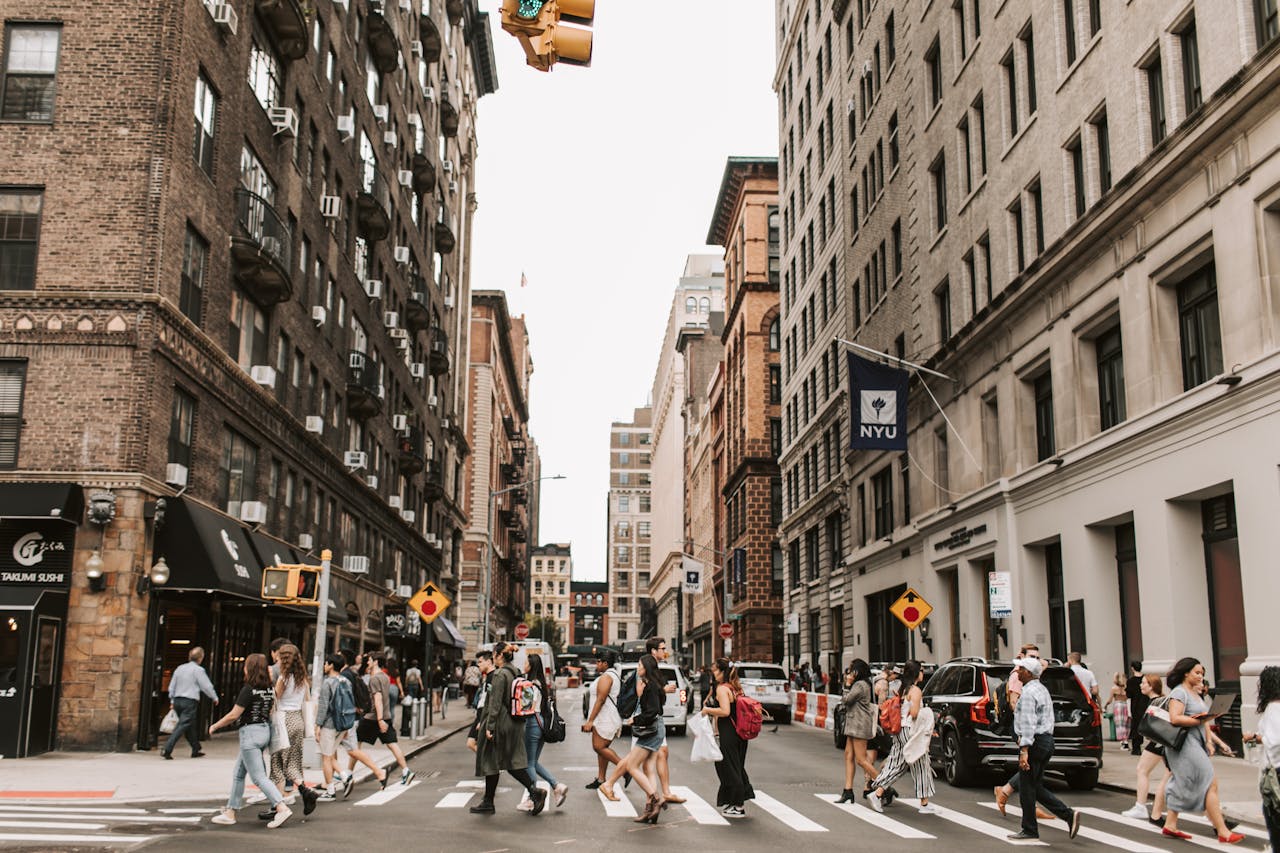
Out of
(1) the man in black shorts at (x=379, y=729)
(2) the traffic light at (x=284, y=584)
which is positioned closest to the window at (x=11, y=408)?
(2) the traffic light at (x=284, y=584)

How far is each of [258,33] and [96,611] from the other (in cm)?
1490

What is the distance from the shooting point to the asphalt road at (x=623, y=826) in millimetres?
11812

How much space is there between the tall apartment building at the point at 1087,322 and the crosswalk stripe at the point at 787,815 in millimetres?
8412

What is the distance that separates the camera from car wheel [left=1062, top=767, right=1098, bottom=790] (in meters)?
17.7

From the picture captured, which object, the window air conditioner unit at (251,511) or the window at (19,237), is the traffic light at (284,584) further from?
the window air conditioner unit at (251,511)

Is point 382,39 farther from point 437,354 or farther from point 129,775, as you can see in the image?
point 129,775

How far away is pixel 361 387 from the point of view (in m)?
40.4

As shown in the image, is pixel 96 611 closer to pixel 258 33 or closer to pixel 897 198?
pixel 258 33

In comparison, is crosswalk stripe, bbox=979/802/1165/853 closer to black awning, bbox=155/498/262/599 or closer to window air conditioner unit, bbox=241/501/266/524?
black awning, bbox=155/498/262/599

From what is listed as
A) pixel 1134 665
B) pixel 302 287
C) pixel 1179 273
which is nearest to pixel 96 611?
pixel 302 287

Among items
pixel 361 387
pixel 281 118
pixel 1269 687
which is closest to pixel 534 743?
pixel 1269 687

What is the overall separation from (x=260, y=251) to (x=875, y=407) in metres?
16.1

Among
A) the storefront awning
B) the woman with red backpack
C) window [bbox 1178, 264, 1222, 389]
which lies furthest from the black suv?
the storefront awning

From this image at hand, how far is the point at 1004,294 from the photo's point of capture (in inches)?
1191
